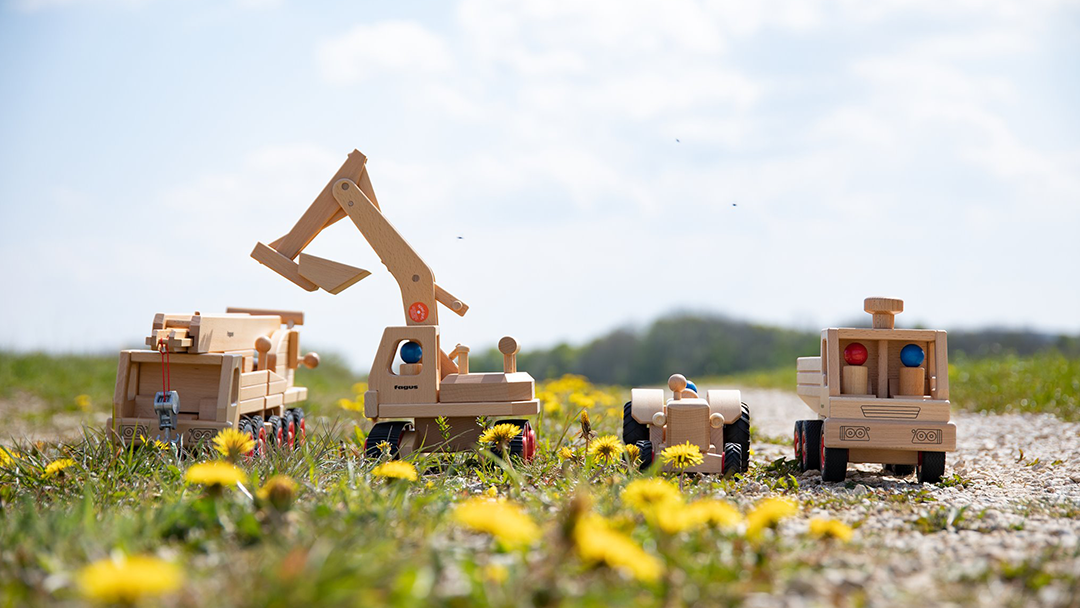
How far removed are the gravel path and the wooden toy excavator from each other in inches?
64.1

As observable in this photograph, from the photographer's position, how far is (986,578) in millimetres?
2594

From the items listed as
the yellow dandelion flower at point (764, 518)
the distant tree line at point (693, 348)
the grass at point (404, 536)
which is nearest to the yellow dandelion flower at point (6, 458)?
the grass at point (404, 536)

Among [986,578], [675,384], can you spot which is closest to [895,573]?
Answer: [986,578]

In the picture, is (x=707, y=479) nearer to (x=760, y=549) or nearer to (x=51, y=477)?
(x=760, y=549)

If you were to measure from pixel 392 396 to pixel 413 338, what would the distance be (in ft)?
1.25

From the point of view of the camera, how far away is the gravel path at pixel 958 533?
244cm

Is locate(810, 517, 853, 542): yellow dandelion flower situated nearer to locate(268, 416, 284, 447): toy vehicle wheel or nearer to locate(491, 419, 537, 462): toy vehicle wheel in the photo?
locate(491, 419, 537, 462): toy vehicle wheel

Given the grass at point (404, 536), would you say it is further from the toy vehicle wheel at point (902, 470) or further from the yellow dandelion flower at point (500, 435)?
the toy vehicle wheel at point (902, 470)

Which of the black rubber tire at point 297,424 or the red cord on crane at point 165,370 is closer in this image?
the red cord on crane at point 165,370

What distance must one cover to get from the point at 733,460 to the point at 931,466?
4.04 feet

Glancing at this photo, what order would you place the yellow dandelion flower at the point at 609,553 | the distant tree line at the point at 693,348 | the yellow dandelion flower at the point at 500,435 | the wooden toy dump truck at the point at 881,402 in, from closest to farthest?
1. the yellow dandelion flower at the point at 609,553
2. the yellow dandelion flower at the point at 500,435
3. the wooden toy dump truck at the point at 881,402
4. the distant tree line at the point at 693,348

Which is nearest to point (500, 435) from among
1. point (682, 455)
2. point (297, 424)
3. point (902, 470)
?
point (682, 455)

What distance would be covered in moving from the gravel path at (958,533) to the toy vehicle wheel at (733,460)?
0.36 metres

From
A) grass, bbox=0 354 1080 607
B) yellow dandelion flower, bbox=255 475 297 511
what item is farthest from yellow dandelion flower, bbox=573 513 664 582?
yellow dandelion flower, bbox=255 475 297 511
